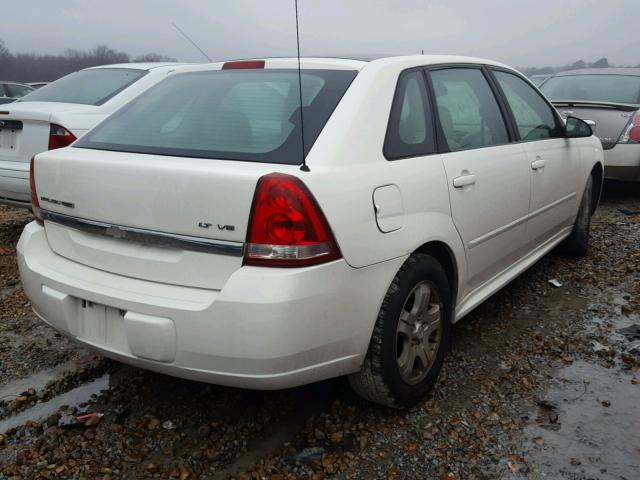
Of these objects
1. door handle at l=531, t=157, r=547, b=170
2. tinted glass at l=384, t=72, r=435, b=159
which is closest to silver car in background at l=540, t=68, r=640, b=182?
door handle at l=531, t=157, r=547, b=170

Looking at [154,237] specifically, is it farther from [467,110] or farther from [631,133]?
[631,133]

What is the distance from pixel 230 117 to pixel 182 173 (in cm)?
45

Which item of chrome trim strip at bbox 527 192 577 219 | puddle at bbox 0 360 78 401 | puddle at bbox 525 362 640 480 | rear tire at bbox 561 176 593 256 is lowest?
puddle at bbox 525 362 640 480

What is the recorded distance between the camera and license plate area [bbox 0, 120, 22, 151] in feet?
15.7

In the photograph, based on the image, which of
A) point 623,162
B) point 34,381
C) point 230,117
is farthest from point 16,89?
point 230,117

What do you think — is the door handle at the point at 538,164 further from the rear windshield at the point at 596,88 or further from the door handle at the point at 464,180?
the rear windshield at the point at 596,88

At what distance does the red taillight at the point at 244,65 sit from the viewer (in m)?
2.77

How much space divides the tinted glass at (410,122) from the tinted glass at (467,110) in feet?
0.46

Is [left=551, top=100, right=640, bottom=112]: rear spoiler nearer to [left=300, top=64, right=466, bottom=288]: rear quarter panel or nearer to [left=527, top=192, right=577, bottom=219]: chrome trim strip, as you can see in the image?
[left=527, top=192, right=577, bottom=219]: chrome trim strip

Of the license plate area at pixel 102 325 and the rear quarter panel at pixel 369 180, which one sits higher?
the rear quarter panel at pixel 369 180

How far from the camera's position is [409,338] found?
8.41 feet

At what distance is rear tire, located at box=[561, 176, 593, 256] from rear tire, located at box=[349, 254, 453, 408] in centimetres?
242

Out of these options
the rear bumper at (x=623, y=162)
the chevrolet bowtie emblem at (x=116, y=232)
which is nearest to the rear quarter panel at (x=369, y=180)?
the chevrolet bowtie emblem at (x=116, y=232)

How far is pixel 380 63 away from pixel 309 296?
1169 mm
